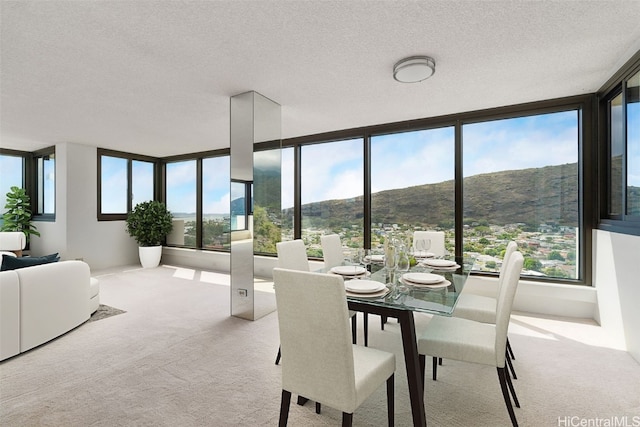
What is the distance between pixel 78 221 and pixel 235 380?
224 inches

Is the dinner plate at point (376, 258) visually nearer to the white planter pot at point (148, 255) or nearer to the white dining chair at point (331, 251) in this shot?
the white dining chair at point (331, 251)

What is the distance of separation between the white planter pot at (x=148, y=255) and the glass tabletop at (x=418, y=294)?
5700mm

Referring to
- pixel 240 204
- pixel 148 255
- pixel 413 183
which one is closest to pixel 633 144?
pixel 413 183

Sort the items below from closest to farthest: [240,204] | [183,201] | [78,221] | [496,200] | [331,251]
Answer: [331,251] < [240,204] < [496,200] < [78,221] < [183,201]

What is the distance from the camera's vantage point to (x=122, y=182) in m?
6.93

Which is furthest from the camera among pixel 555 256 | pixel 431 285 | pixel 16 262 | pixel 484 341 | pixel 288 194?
pixel 288 194

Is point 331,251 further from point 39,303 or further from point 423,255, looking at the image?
point 39,303

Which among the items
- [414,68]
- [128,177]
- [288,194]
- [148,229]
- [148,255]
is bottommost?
[148,255]

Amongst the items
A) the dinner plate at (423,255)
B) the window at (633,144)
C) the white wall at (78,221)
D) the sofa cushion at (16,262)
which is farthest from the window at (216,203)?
the window at (633,144)

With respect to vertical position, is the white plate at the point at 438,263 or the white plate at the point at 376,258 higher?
the white plate at the point at 376,258

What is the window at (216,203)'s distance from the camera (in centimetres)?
663

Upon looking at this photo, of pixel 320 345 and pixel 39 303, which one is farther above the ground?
pixel 320 345

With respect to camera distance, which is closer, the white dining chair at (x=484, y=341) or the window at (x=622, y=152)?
the white dining chair at (x=484, y=341)

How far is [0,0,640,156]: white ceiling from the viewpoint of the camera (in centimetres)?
200
